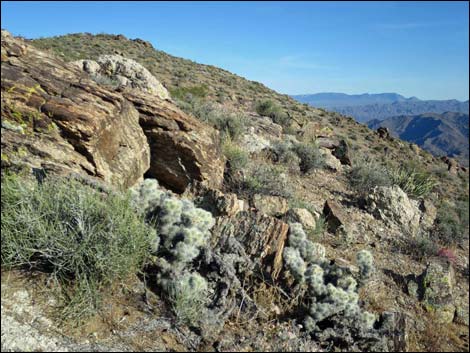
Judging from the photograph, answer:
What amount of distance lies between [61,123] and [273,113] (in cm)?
1307

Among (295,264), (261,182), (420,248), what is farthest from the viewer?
(261,182)

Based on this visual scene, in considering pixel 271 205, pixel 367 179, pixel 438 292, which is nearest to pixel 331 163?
pixel 367 179

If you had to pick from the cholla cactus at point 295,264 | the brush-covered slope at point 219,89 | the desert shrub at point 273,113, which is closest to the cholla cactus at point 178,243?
the cholla cactus at point 295,264

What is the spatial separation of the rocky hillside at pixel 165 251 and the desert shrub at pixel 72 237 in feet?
0.06

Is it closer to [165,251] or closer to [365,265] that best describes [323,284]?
[365,265]

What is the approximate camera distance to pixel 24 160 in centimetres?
452

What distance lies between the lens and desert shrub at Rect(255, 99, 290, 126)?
54.4 ft

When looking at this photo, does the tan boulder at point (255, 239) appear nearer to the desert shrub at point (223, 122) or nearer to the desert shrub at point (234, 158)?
the desert shrub at point (234, 158)

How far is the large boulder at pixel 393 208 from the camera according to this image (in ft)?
25.6

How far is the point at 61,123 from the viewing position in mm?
5055

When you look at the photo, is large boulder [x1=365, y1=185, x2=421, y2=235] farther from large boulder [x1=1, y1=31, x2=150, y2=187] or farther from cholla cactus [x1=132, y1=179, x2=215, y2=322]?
large boulder [x1=1, y1=31, x2=150, y2=187]

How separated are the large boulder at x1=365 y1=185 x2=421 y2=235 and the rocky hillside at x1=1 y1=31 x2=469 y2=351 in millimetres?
214

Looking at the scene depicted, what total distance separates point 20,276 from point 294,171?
24.2 ft

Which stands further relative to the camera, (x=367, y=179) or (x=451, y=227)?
(x=367, y=179)
